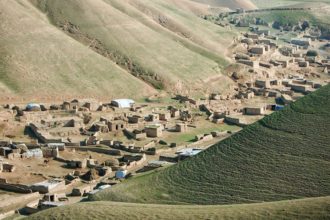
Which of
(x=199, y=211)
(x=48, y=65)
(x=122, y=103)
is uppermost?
(x=48, y=65)

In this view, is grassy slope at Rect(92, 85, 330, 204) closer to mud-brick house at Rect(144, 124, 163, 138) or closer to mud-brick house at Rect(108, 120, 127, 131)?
mud-brick house at Rect(144, 124, 163, 138)

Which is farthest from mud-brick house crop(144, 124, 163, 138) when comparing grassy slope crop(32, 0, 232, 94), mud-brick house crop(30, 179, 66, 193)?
grassy slope crop(32, 0, 232, 94)

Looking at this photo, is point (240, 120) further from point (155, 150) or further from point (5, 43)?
point (5, 43)

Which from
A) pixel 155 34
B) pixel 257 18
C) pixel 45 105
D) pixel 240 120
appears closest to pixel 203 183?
pixel 240 120

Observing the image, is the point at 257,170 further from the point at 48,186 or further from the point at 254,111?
the point at 254,111

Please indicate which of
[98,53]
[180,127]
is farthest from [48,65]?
[180,127]
